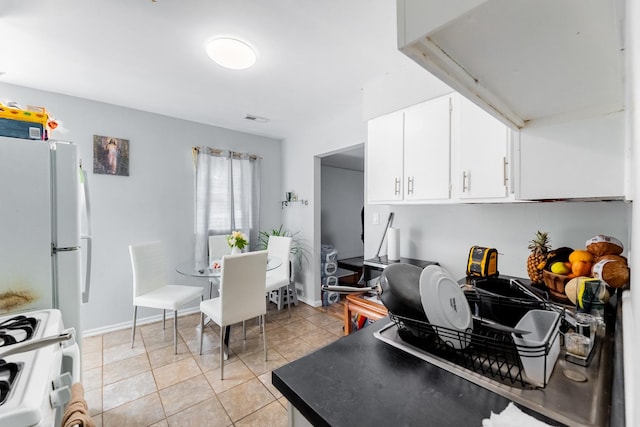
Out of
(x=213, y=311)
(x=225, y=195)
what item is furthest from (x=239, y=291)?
(x=225, y=195)

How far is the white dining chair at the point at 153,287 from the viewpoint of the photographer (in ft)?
8.18

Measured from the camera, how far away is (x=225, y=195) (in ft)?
11.9

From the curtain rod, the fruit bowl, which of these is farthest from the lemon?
the curtain rod

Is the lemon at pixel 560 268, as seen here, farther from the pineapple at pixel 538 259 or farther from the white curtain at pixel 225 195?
the white curtain at pixel 225 195

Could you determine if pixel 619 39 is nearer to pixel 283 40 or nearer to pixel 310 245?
pixel 283 40

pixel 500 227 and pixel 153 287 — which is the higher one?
Result: pixel 500 227

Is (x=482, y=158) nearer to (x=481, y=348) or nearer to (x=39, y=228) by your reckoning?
(x=481, y=348)

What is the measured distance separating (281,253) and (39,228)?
7.60ft

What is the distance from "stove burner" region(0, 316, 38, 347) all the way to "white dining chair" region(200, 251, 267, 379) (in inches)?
43.6

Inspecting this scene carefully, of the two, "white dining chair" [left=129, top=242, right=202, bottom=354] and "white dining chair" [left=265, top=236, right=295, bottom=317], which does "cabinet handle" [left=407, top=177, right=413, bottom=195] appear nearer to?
"white dining chair" [left=265, top=236, right=295, bottom=317]

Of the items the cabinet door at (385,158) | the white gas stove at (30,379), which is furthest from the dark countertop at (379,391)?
the cabinet door at (385,158)

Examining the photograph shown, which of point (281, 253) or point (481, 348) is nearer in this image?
point (481, 348)

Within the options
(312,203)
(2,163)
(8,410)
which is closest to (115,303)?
(2,163)

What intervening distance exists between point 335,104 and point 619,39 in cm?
264
